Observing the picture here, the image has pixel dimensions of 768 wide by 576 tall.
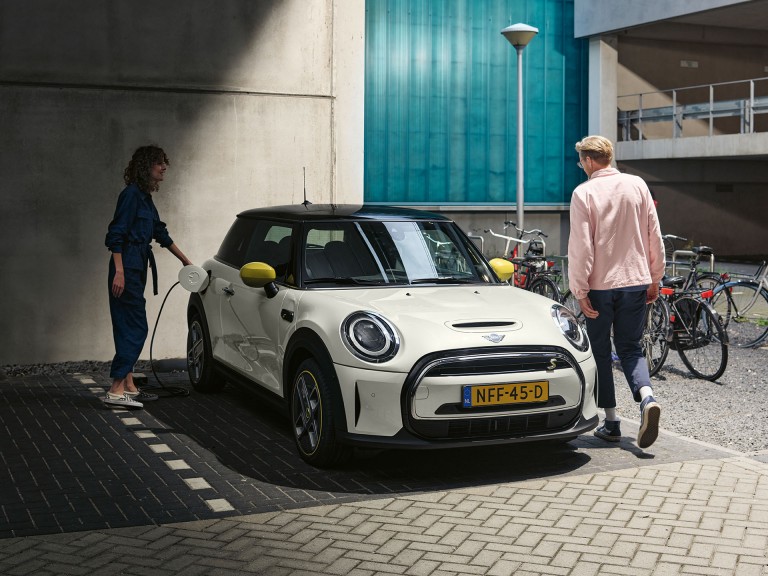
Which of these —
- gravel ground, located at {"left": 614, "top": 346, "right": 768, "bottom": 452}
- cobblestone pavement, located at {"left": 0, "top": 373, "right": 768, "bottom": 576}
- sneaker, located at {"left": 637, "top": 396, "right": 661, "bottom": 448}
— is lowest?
gravel ground, located at {"left": 614, "top": 346, "right": 768, "bottom": 452}

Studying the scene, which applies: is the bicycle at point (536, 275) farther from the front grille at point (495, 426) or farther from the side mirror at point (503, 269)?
the front grille at point (495, 426)

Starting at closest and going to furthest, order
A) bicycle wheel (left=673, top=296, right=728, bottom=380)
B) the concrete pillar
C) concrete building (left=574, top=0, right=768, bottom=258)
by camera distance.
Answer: bicycle wheel (left=673, top=296, right=728, bottom=380), concrete building (left=574, top=0, right=768, bottom=258), the concrete pillar

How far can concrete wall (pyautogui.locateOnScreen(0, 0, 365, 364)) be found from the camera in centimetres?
974

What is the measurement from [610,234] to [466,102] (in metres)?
18.8

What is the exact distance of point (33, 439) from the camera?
6.96m

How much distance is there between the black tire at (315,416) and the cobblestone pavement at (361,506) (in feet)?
0.37

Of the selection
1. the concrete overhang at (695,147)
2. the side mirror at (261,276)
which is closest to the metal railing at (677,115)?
the concrete overhang at (695,147)

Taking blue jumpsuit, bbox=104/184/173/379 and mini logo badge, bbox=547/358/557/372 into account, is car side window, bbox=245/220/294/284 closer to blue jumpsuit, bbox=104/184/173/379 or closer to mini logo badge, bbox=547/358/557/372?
blue jumpsuit, bbox=104/184/173/379

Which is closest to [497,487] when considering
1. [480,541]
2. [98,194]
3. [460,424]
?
[460,424]

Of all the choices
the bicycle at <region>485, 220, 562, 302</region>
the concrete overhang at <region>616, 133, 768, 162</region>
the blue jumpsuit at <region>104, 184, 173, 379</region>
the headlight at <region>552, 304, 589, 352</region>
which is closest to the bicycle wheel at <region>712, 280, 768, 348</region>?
the bicycle at <region>485, 220, 562, 302</region>

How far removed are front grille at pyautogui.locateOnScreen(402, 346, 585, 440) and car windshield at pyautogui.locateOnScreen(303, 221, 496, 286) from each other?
115cm

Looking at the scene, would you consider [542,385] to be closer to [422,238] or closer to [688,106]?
[422,238]

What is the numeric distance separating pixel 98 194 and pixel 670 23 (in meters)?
19.0

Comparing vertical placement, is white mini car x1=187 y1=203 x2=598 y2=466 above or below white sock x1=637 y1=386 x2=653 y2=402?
above
